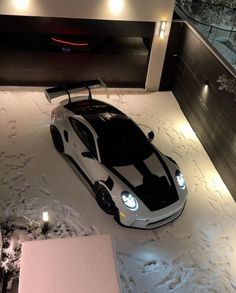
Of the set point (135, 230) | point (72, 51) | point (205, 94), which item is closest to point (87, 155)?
point (135, 230)

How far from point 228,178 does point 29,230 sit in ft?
13.7

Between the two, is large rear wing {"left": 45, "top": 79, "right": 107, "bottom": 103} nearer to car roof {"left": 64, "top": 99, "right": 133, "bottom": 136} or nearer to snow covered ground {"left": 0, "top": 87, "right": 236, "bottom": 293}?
car roof {"left": 64, "top": 99, "right": 133, "bottom": 136}

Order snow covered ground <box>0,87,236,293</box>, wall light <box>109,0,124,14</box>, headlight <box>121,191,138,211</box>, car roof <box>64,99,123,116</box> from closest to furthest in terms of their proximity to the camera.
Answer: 1. snow covered ground <box>0,87,236,293</box>
2. headlight <box>121,191,138,211</box>
3. car roof <box>64,99,123,116</box>
4. wall light <box>109,0,124,14</box>

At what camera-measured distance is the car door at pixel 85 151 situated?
6.38m

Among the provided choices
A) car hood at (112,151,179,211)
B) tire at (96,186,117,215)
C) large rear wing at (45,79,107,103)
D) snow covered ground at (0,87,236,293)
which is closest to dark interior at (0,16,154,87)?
snow covered ground at (0,87,236,293)

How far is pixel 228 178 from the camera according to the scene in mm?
7227

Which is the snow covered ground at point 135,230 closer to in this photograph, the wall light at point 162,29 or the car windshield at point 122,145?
the car windshield at point 122,145

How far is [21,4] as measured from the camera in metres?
8.02

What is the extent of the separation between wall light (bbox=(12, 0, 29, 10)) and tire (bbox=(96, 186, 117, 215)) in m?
4.80

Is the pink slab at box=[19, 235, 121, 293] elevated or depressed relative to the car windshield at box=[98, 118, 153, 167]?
elevated

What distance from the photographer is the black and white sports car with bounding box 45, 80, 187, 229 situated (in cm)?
593

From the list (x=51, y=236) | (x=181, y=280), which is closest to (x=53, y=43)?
(x=51, y=236)

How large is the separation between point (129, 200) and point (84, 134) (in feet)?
5.46

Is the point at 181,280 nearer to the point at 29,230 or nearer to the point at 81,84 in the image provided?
the point at 29,230
